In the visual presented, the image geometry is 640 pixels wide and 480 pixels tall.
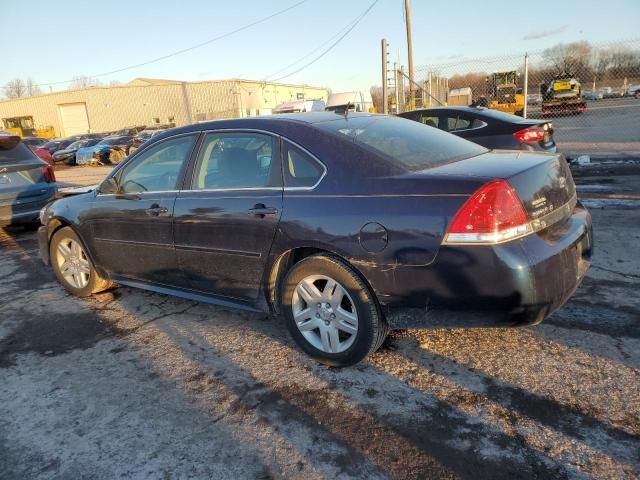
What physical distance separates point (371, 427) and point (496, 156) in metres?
1.91

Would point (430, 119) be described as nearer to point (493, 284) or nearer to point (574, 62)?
point (493, 284)

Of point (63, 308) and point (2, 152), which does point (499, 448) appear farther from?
point (2, 152)

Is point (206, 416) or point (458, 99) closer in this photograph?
point (206, 416)

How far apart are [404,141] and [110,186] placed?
257cm

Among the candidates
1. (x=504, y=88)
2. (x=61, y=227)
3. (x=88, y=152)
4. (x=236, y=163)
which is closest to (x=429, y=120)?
(x=236, y=163)

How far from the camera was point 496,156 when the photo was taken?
10.7 feet

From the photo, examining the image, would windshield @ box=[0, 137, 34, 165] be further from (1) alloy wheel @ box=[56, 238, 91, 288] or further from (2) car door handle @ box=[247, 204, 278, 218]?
(2) car door handle @ box=[247, 204, 278, 218]

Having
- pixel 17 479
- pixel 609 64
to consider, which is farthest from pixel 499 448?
pixel 609 64

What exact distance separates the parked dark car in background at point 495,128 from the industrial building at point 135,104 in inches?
1487

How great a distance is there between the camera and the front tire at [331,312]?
2.90 m

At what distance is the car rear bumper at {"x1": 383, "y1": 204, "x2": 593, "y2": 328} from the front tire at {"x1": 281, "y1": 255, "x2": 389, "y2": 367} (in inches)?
7.7

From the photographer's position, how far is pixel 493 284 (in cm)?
254

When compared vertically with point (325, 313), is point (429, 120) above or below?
above

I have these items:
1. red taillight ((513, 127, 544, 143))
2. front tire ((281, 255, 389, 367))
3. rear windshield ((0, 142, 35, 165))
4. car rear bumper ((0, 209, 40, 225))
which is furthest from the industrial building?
front tire ((281, 255, 389, 367))
